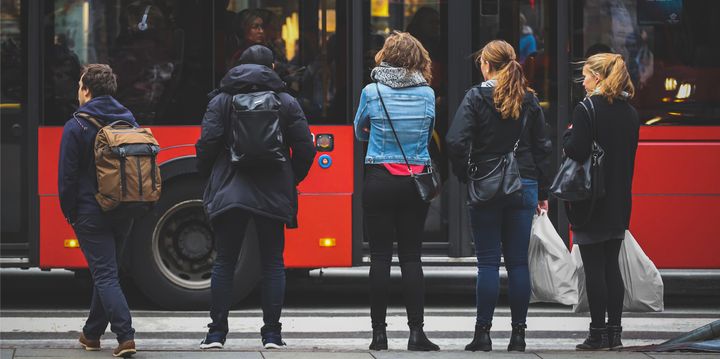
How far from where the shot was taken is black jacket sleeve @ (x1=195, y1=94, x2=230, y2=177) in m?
7.13

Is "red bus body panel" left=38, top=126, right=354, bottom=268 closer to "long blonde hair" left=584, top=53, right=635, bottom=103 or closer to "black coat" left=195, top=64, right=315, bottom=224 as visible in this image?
"black coat" left=195, top=64, right=315, bottom=224

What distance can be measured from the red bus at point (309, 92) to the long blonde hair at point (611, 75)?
2.17m

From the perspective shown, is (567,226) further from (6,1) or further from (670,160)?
(6,1)

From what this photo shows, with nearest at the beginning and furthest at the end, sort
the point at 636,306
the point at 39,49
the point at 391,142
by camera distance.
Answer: the point at 391,142, the point at 636,306, the point at 39,49

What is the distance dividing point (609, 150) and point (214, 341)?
2.49 m

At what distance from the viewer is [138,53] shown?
937cm

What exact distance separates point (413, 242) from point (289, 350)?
93cm

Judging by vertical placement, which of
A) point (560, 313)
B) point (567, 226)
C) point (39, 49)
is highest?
point (39, 49)

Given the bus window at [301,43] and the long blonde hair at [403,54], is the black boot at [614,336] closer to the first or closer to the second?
the long blonde hair at [403,54]

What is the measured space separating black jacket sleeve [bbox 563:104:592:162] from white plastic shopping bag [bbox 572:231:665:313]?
86 centimetres

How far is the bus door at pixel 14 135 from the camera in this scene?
935 centimetres

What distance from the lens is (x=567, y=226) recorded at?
9.77 metres

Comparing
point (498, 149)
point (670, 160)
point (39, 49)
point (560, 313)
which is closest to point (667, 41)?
point (670, 160)

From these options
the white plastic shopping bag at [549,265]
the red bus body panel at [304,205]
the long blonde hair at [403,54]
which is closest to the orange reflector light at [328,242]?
the red bus body panel at [304,205]
